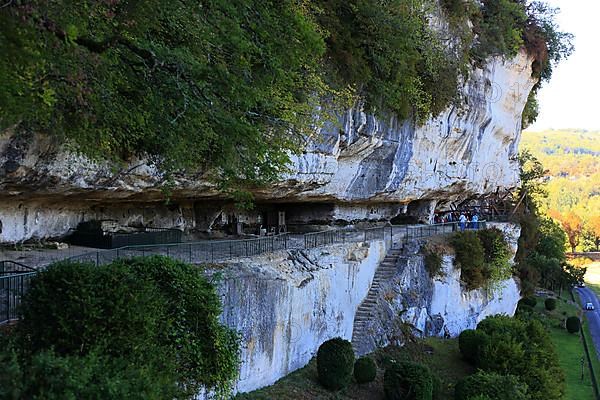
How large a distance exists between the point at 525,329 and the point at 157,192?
43.6ft

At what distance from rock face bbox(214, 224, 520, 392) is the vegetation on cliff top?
96.9 inches

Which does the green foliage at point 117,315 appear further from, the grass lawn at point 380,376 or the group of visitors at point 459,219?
the group of visitors at point 459,219

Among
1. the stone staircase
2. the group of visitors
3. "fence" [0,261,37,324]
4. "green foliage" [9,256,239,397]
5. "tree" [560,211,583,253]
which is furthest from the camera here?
"tree" [560,211,583,253]

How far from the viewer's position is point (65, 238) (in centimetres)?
1370

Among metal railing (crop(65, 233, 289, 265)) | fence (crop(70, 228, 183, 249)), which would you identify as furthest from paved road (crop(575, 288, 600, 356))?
fence (crop(70, 228, 183, 249))

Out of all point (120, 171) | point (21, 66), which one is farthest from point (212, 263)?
point (21, 66)

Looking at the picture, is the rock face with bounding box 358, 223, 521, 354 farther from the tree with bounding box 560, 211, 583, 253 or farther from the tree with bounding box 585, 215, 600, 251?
the tree with bounding box 585, 215, 600, 251

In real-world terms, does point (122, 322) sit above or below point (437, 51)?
below

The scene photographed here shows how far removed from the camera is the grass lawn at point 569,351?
21497 millimetres

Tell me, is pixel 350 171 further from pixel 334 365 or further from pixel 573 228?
pixel 573 228

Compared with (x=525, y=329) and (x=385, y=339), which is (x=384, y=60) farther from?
(x=525, y=329)

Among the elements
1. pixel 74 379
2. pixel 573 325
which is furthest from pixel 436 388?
pixel 573 325

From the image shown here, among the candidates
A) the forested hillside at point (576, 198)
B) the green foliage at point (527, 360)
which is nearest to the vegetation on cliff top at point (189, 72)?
the green foliage at point (527, 360)

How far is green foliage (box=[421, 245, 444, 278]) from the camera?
1952cm
